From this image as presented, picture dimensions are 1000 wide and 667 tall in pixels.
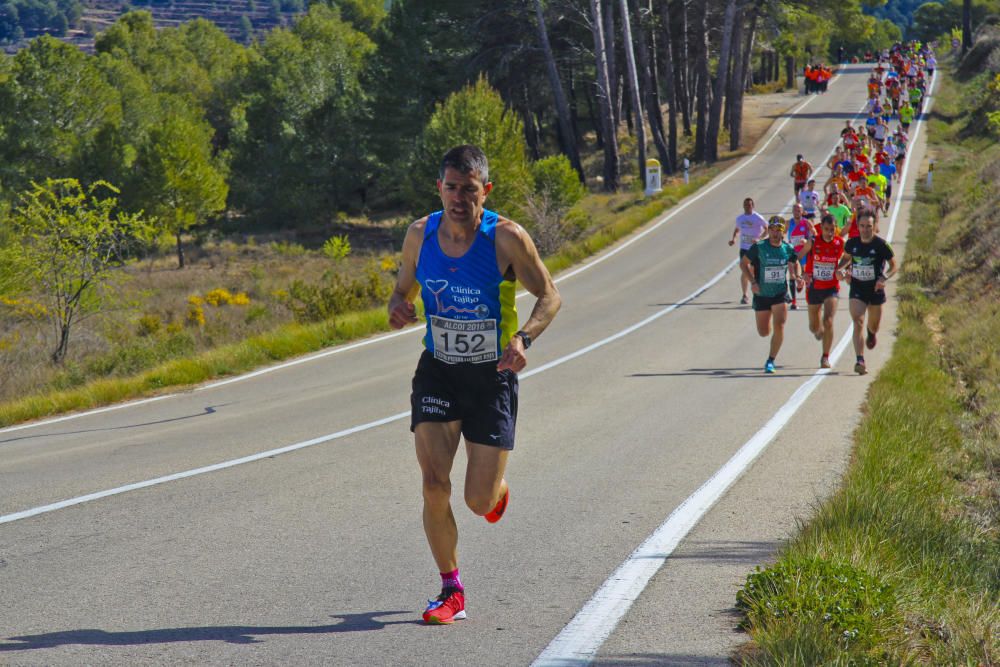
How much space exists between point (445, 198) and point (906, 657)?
2725 mm

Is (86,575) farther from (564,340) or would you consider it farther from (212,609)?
(564,340)

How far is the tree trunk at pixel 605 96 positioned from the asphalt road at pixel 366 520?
31.7m

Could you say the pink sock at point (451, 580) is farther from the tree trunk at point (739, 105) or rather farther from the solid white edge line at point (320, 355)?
the tree trunk at point (739, 105)

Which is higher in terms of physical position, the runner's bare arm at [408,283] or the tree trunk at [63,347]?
the runner's bare arm at [408,283]

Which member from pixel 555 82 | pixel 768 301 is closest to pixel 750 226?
pixel 768 301

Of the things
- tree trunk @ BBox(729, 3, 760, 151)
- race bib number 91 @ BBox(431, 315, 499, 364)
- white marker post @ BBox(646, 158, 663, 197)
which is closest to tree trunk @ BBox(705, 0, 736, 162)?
tree trunk @ BBox(729, 3, 760, 151)

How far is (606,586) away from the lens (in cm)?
550

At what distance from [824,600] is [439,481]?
176cm

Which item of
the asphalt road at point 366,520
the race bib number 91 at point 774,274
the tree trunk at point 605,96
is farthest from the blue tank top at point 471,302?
the tree trunk at point 605,96

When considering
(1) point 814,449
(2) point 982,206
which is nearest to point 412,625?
(1) point 814,449

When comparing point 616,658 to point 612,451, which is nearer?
point 616,658

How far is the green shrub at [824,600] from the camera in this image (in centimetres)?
440

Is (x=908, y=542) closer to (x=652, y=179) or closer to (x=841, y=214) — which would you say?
(x=841, y=214)

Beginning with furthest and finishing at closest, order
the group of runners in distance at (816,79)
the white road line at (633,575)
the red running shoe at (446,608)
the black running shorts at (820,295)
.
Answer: the group of runners in distance at (816,79)
the black running shorts at (820,295)
the red running shoe at (446,608)
the white road line at (633,575)
